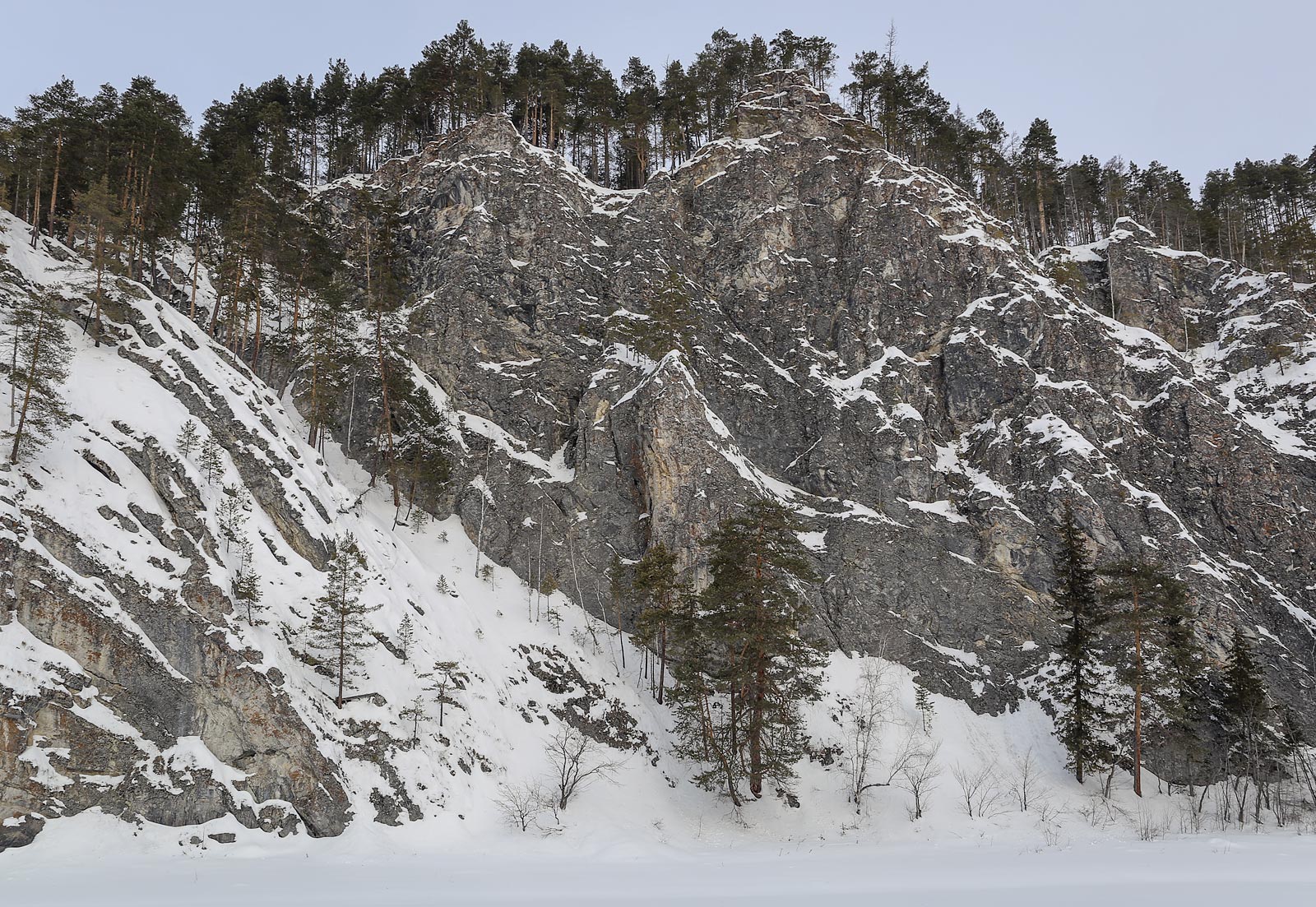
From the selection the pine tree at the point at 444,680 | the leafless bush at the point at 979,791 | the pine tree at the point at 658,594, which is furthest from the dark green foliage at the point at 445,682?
the leafless bush at the point at 979,791

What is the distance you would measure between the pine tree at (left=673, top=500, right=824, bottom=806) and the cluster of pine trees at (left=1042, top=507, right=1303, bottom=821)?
12831mm

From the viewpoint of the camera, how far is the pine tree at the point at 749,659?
27.9 m

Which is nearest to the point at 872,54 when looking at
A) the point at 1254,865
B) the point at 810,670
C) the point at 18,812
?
the point at 810,670

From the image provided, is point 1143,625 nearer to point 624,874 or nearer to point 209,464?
point 624,874

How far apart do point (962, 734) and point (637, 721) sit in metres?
15.9

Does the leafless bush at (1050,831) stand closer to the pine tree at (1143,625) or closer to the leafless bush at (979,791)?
the leafless bush at (979,791)

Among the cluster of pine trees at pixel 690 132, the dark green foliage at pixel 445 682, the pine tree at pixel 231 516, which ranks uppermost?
the cluster of pine trees at pixel 690 132

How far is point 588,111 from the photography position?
69.0m

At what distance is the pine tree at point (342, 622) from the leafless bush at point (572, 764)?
866 cm

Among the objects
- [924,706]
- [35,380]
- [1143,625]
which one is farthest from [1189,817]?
[35,380]

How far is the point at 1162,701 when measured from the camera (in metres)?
29.5

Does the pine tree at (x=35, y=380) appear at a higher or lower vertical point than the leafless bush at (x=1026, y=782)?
higher

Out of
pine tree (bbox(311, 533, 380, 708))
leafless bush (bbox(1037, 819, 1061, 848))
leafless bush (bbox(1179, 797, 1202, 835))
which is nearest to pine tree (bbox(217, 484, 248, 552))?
pine tree (bbox(311, 533, 380, 708))

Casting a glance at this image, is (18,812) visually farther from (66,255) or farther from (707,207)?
Answer: (707,207)
